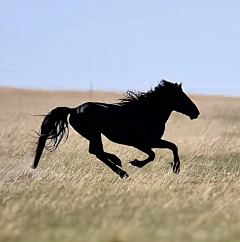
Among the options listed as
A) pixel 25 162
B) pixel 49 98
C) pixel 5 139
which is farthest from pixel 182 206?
pixel 49 98

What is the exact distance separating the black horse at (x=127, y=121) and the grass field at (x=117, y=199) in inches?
20.4

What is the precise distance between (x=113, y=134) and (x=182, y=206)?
132 inches

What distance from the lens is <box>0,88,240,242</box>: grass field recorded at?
256 inches

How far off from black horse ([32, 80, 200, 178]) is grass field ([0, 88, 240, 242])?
52 cm

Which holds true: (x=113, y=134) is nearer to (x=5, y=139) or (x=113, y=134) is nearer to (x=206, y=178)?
(x=206, y=178)

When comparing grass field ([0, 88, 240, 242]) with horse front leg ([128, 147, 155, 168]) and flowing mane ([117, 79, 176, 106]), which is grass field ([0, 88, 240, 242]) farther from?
flowing mane ([117, 79, 176, 106])

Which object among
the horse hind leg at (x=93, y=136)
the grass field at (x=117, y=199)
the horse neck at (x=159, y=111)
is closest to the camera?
the grass field at (x=117, y=199)

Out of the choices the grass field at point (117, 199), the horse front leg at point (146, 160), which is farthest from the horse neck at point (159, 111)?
the grass field at point (117, 199)

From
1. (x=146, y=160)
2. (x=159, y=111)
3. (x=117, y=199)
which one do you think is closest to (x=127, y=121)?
(x=159, y=111)

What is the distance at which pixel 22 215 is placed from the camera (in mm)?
7477

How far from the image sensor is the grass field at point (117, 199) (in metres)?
6.50

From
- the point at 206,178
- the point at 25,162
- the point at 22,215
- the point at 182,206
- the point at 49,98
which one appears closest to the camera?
the point at 22,215

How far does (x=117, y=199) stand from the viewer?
875cm

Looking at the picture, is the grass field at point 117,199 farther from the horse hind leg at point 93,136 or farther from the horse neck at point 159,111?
the horse neck at point 159,111
